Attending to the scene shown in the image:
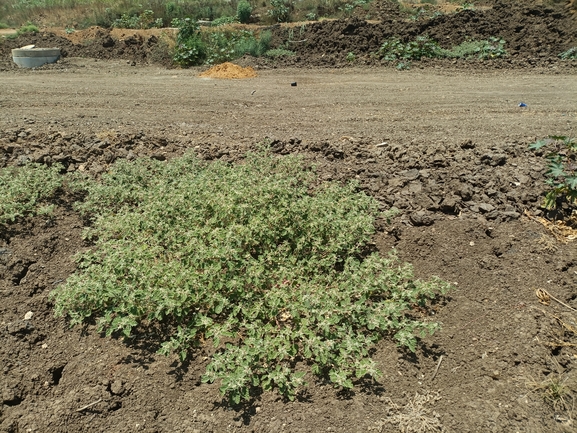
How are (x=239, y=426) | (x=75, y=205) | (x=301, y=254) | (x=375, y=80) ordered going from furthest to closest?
(x=375, y=80) < (x=75, y=205) < (x=301, y=254) < (x=239, y=426)

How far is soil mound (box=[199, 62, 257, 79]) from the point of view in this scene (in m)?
13.4

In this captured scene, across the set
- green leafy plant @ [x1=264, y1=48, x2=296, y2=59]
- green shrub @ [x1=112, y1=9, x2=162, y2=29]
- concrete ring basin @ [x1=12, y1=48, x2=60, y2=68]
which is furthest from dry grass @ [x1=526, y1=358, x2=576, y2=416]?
green shrub @ [x1=112, y1=9, x2=162, y2=29]

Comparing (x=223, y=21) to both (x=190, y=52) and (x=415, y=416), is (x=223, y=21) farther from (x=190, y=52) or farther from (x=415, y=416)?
(x=415, y=416)

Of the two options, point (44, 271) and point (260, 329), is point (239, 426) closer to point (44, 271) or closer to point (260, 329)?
point (260, 329)

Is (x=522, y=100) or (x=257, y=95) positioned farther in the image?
(x=257, y=95)

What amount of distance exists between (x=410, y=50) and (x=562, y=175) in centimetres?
1107

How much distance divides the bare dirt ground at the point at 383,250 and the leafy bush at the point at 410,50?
628 cm

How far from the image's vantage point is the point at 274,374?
9.87 feet

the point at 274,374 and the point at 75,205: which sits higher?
the point at 75,205

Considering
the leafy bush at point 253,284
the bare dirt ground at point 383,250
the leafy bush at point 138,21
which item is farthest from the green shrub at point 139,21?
the leafy bush at point 253,284

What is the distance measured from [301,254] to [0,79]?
1258 centimetres

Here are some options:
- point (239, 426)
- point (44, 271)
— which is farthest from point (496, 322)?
point (44, 271)

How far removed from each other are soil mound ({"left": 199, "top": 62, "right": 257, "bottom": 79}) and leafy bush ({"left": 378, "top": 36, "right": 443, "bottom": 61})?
4.33m

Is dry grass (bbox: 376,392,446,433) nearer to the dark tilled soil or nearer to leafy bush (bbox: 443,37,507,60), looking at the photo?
the dark tilled soil
